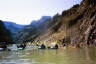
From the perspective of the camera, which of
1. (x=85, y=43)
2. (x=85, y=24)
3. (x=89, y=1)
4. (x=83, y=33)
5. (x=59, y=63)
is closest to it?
(x=59, y=63)

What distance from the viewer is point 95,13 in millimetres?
142500

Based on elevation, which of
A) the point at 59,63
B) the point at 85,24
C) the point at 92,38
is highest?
the point at 85,24

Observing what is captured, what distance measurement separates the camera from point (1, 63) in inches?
1956

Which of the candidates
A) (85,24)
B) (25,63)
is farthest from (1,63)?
(85,24)

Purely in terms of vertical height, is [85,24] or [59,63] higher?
[85,24]

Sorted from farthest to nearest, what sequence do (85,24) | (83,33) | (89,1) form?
1. (89,1)
2. (85,24)
3. (83,33)

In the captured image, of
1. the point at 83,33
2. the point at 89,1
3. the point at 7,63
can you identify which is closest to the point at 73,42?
the point at 83,33

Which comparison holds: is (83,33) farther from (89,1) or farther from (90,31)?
(89,1)

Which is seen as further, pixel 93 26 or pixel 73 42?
pixel 73 42

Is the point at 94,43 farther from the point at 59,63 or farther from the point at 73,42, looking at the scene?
the point at 59,63

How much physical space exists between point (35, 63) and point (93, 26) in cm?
8133

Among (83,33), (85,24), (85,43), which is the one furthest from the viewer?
(85,24)

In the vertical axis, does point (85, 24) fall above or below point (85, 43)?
above

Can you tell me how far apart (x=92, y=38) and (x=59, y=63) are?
7397cm
